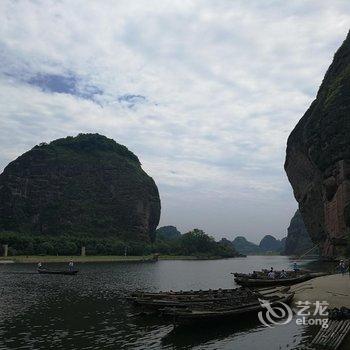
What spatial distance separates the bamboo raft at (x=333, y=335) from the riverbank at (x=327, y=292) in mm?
9262

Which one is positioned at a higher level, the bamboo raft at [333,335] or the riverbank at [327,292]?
the riverbank at [327,292]

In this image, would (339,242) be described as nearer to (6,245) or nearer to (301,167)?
(301,167)

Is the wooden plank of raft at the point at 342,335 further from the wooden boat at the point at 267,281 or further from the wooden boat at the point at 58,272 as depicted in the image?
the wooden boat at the point at 58,272

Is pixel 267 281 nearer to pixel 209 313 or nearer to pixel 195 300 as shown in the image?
pixel 195 300

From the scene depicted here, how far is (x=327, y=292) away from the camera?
42.7 meters

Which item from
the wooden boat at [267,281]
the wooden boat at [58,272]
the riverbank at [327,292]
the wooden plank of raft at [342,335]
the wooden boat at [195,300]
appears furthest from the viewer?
the wooden boat at [58,272]

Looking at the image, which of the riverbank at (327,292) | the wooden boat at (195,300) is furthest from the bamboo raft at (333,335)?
the wooden boat at (195,300)

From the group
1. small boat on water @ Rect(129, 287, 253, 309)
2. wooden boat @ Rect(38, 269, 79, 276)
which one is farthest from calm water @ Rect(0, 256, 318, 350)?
wooden boat @ Rect(38, 269, 79, 276)

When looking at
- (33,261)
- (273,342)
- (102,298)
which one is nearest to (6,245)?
(33,261)

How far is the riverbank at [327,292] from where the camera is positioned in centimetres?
3762

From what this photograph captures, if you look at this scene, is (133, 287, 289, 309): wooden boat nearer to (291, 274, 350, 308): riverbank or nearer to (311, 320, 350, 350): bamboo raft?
(291, 274, 350, 308): riverbank

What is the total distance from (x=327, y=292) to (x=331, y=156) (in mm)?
69359

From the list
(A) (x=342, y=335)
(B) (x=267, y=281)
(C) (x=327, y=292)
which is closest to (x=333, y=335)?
(A) (x=342, y=335)

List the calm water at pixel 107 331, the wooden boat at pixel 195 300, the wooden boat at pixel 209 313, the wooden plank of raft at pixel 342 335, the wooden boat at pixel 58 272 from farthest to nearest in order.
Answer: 1. the wooden boat at pixel 58 272
2. the wooden boat at pixel 195 300
3. the wooden boat at pixel 209 313
4. the calm water at pixel 107 331
5. the wooden plank of raft at pixel 342 335
